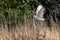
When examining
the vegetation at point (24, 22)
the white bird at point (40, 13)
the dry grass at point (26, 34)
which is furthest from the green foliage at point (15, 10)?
the dry grass at point (26, 34)

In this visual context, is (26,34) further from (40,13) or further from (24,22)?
(40,13)

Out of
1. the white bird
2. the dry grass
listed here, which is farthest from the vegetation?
the white bird

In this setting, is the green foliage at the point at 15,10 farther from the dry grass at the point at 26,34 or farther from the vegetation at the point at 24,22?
the dry grass at the point at 26,34

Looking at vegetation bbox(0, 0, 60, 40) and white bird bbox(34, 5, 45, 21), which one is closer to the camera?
vegetation bbox(0, 0, 60, 40)

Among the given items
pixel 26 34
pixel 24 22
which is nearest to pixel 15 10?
pixel 24 22

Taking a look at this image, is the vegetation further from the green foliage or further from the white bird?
the white bird

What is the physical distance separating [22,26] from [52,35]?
1085 mm

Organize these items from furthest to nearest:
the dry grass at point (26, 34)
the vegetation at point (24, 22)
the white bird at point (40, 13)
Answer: the white bird at point (40, 13)
the vegetation at point (24, 22)
the dry grass at point (26, 34)

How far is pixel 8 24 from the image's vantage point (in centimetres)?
896

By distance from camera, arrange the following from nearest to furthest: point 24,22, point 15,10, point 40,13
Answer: point 15,10
point 24,22
point 40,13

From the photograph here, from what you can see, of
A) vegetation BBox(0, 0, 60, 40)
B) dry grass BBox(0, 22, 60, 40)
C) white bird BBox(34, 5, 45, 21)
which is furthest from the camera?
white bird BBox(34, 5, 45, 21)

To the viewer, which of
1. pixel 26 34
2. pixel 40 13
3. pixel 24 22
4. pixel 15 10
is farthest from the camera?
pixel 40 13

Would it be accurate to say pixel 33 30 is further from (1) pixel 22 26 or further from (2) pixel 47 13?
(2) pixel 47 13

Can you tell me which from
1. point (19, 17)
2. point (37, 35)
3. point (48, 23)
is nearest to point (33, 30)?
point (37, 35)
